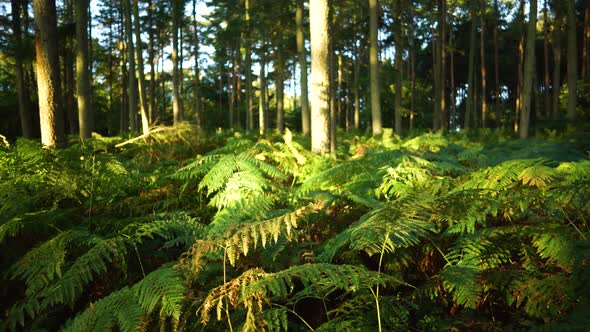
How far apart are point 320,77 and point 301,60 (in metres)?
8.28

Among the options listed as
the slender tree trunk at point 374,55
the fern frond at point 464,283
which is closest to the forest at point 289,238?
the fern frond at point 464,283

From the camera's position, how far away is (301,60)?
47.9 feet

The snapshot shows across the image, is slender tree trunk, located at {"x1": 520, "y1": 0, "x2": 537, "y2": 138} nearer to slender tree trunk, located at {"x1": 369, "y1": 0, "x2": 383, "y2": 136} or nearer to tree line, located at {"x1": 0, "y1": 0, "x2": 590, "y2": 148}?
tree line, located at {"x1": 0, "y1": 0, "x2": 590, "y2": 148}

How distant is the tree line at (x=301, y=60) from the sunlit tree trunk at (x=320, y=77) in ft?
0.06

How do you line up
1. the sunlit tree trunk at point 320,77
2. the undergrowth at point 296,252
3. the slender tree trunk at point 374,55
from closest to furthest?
the undergrowth at point 296,252 < the sunlit tree trunk at point 320,77 < the slender tree trunk at point 374,55

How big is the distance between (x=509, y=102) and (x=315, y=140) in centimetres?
4104

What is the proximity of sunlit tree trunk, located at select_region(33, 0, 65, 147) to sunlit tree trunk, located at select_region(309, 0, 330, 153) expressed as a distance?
4569 millimetres

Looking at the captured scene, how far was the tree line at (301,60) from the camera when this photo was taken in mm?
6762

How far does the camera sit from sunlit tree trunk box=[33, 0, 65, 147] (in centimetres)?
598

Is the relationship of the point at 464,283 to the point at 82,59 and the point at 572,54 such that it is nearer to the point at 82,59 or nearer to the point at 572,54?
the point at 82,59

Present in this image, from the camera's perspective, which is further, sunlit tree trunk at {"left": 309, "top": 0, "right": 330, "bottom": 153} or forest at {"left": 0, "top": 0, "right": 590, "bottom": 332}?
sunlit tree trunk at {"left": 309, "top": 0, "right": 330, "bottom": 153}

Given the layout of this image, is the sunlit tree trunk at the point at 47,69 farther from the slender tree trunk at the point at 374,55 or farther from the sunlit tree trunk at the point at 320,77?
the slender tree trunk at the point at 374,55

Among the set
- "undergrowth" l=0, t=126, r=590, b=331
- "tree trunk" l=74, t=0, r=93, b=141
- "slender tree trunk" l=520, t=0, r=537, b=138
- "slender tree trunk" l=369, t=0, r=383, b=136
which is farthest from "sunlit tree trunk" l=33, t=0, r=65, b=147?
"slender tree trunk" l=520, t=0, r=537, b=138

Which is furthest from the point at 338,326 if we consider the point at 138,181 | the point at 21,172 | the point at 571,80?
the point at 571,80
